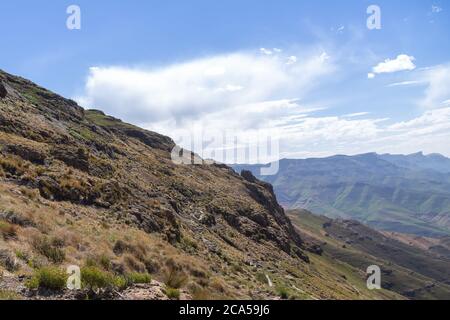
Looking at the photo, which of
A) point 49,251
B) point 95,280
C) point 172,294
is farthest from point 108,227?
point 95,280

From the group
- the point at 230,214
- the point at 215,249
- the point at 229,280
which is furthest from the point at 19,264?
the point at 230,214

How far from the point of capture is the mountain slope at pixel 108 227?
1588 cm

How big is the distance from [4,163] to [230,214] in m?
39.6

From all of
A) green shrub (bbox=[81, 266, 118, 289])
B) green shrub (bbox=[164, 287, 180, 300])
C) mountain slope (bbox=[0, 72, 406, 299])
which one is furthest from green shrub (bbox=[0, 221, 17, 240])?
green shrub (bbox=[164, 287, 180, 300])

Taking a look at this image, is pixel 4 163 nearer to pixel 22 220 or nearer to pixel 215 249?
pixel 22 220

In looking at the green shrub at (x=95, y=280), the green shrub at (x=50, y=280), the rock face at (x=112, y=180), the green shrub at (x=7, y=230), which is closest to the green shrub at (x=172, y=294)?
the green shrub at (x=95, y=280)

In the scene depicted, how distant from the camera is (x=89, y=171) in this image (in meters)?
40.9

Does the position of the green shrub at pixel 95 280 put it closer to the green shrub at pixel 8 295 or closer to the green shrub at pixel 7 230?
the green shrub at pixel 8 295

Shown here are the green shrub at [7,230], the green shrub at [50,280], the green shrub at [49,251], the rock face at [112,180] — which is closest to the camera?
the green shrub at [50,280]

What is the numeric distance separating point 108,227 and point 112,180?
44.3 ft

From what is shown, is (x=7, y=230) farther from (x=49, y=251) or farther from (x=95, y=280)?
(x=95, y=280)

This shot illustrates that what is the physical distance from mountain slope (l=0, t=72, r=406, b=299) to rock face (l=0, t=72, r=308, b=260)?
0.16 metres

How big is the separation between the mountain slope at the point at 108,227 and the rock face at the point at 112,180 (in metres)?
0.16

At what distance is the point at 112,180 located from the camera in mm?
39469
